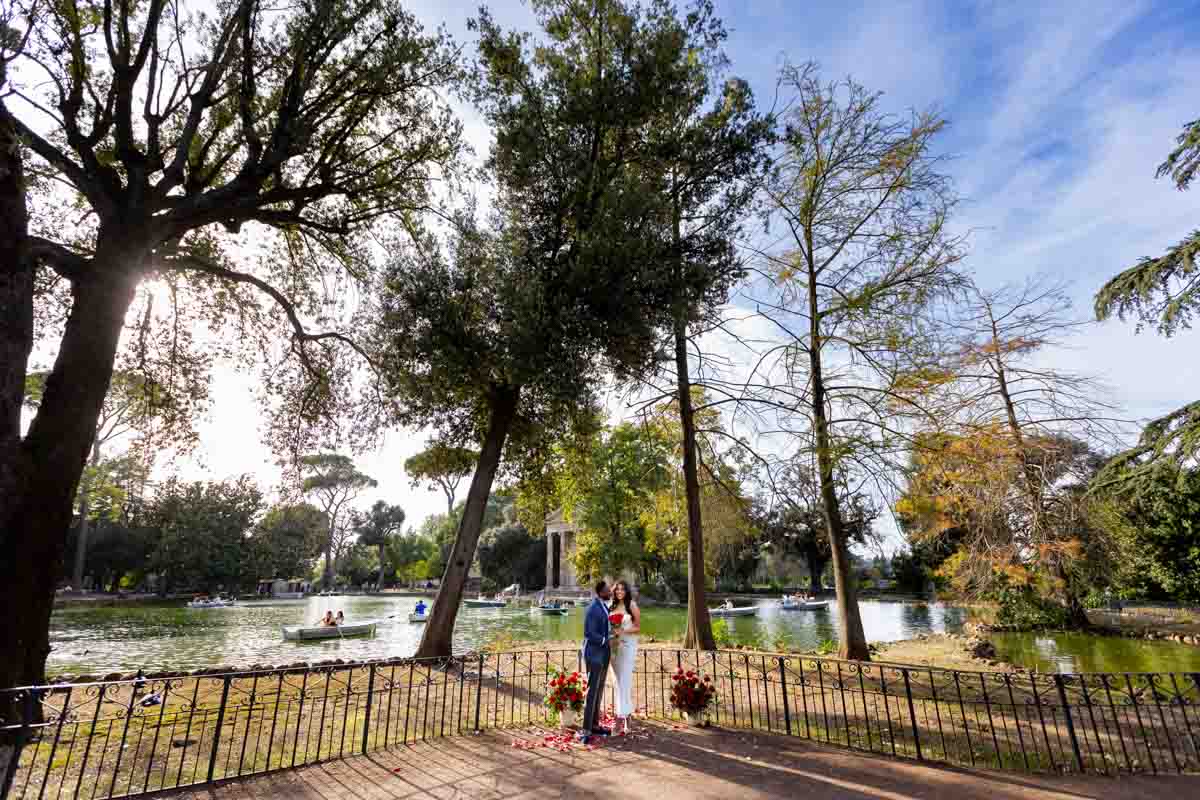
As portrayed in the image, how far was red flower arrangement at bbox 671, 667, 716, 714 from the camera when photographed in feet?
23.9

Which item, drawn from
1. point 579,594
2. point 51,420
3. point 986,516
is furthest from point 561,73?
point 579,594

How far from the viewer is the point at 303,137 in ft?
32.5

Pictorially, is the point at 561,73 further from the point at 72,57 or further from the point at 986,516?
the point at 986,516

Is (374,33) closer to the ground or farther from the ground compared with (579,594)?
farther from the ground

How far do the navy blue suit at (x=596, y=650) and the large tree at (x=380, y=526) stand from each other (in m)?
68.4

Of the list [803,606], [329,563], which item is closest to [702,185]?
[803,606]

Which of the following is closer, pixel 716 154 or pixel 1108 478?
pixel 1108 478

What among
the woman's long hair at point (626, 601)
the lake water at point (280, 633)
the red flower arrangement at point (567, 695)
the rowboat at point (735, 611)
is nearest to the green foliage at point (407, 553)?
the lake water at point (280, 633)

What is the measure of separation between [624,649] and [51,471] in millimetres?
7784

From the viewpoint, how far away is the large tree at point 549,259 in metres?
10.5

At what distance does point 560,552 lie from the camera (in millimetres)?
52500

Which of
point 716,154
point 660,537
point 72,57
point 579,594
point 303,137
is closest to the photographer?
point 72,57

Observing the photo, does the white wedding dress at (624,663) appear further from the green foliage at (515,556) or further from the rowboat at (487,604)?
the green foliage at (515,556)

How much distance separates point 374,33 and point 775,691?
14390mm
